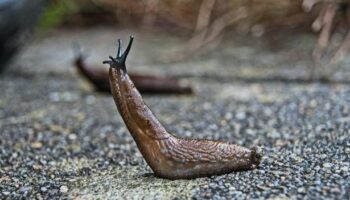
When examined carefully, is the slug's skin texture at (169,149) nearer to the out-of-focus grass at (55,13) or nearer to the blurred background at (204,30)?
the blurred background at (204,30)

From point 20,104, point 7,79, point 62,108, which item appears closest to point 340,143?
point 62,108

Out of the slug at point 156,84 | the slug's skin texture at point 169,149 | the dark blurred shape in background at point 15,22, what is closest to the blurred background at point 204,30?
the dark blurred shape in background at point 15,22

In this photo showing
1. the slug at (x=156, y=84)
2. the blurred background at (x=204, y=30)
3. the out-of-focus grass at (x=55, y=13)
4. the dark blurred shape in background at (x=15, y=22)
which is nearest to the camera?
the slug at (x=156, y=84)

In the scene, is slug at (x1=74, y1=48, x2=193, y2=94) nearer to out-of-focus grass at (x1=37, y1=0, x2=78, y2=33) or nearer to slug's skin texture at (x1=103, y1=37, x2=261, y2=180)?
slug's skin texture at (x1=103, y1=37, x2=261, y2=180)

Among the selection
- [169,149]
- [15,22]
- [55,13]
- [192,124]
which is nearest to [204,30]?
[55,13]

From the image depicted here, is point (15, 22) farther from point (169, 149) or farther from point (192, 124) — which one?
point (169, 149)
